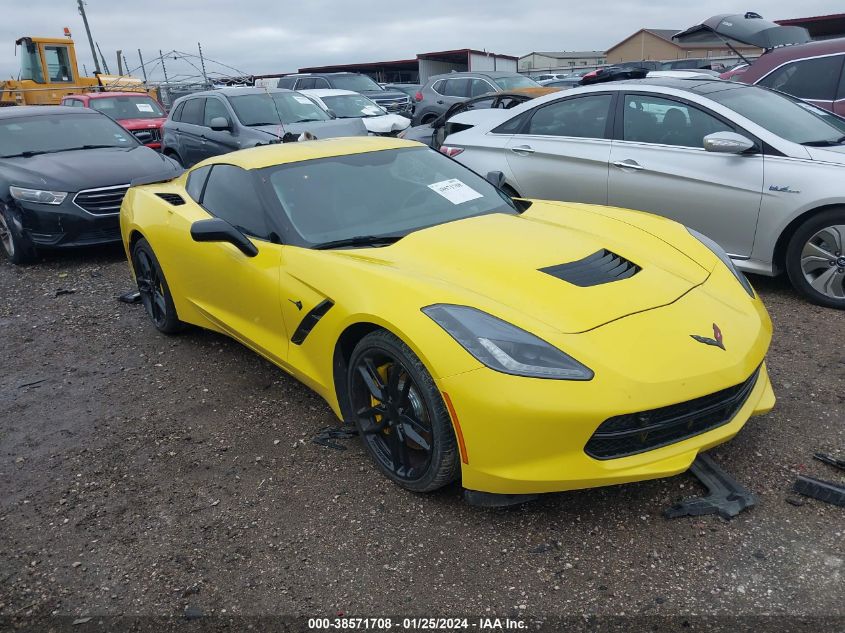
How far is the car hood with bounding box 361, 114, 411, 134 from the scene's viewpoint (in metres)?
10.9

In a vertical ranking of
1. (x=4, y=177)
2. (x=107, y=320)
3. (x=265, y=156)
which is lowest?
(x=107, y=320)

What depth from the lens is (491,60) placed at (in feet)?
90.6

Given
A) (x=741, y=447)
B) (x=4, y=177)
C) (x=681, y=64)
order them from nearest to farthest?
1. (x=741, y=447)
2. (x=4, y=177)
3. (x=681, y=64)

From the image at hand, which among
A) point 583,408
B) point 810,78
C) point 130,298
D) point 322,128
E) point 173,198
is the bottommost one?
point 130,298

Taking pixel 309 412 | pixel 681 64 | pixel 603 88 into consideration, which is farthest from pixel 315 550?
pixel 681 64

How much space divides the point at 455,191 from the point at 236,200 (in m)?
1.24

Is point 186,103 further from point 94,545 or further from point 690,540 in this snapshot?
point 690,540

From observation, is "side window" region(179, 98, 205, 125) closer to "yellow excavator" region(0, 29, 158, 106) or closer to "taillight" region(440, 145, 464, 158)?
"taillight" region(440, 145, 464, 158)

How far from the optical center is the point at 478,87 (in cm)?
1500

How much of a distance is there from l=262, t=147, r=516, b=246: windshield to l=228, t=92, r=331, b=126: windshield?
6.18 meters

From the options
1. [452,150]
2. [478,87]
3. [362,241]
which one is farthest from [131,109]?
[362,241]

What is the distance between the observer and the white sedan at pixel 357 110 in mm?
11164

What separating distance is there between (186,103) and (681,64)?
47.8 ft

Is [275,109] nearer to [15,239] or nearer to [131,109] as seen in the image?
[15,239]
